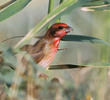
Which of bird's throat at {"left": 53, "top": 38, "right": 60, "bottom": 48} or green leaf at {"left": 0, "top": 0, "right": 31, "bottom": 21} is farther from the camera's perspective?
bird's throat at {"left": 53, "top": 38, "right": 60, "bottom": 48}

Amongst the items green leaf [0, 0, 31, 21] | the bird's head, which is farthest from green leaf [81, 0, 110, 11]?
green leaf [0, 0, 31, 21]

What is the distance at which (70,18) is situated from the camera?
3.86 meters

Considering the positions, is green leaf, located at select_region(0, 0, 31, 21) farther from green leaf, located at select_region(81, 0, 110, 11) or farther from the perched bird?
green leaf, located at select_region(81, 0, 110, 11)

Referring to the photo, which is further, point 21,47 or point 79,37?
point 79,37

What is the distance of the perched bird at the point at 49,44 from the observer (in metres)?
3.09

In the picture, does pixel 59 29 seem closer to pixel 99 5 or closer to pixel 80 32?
pixel 99 5

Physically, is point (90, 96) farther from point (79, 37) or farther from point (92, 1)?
point (92, 1)

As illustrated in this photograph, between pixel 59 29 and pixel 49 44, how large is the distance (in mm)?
105

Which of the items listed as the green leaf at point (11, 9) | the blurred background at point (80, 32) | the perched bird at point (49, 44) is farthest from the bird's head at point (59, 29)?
the green leaf at point (11, 9)

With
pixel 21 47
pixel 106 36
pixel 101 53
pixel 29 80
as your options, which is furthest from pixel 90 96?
pixel 106 36

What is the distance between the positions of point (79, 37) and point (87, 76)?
0.97 ft

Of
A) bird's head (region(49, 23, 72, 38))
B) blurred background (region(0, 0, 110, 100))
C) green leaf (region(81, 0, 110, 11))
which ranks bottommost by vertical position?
blurred background (region(0, 0, 110, 100))

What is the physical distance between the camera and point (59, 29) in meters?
3.21

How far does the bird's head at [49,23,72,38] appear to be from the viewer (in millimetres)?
3201
